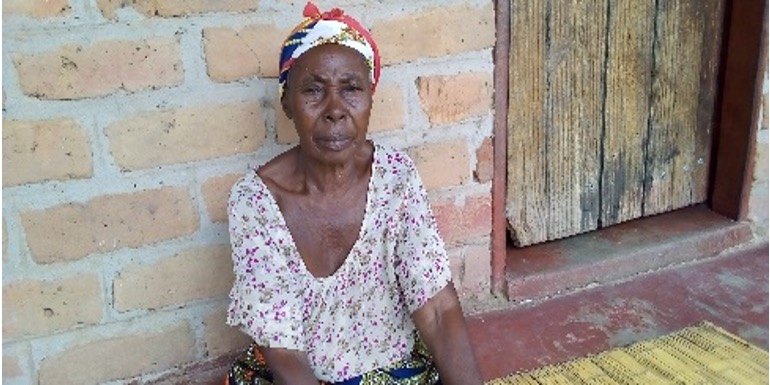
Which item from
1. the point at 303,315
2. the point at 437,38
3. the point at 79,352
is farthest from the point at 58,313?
the point at 437,38

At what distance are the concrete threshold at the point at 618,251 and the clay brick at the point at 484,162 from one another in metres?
0.35

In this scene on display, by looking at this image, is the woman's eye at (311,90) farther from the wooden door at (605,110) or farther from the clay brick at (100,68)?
the wooden door at (605,110)

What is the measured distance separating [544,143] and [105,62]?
1.37 m

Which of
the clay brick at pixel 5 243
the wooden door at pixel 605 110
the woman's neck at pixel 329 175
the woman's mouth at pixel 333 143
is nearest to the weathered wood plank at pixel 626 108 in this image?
the wooden door at pixel 605 110

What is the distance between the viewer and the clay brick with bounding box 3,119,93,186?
1911 millimetres

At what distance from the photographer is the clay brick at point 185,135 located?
2.02 m

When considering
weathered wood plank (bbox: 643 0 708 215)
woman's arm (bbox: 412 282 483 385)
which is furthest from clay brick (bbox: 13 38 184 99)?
weathered wood plank (bbox: 643 0 708 215)

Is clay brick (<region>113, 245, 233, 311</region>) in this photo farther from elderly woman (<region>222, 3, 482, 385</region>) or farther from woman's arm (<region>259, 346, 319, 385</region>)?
woman's arm (<region>259, 346, 319, 385</region>)

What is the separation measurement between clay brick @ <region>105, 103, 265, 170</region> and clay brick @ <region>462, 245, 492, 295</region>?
0.75 meters

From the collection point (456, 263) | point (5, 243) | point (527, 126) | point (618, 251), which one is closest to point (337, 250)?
point (456, 263)

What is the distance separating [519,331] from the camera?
2.51m

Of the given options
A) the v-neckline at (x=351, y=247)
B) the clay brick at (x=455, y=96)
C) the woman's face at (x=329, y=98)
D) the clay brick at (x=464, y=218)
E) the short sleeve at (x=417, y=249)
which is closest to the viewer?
the woman's face at (x=329, y=98)

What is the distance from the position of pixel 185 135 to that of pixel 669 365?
139 cm

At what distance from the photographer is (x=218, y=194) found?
2154mm
